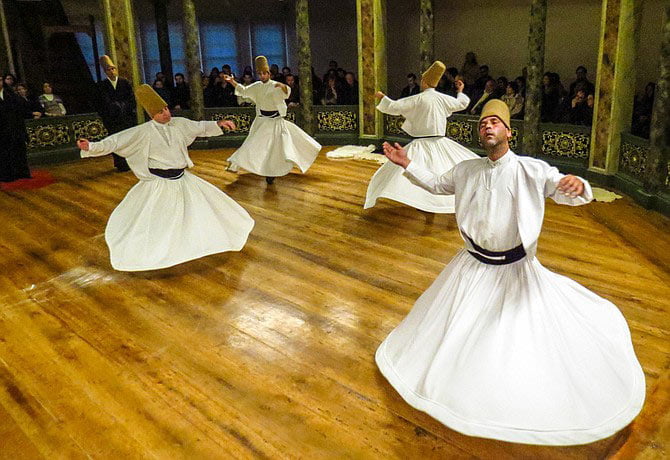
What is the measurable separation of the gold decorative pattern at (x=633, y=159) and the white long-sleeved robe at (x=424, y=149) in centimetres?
191

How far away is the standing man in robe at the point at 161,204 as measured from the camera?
4.45 metres

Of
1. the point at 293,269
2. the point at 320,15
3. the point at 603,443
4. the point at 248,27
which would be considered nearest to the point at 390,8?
the point at 320,15

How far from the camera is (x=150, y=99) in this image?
14.5 feet

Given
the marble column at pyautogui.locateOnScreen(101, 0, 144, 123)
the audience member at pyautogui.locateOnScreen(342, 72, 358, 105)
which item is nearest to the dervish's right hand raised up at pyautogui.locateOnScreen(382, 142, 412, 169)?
the marble column at pyautogui.locateOnScreen(101, 0, 144, 123)

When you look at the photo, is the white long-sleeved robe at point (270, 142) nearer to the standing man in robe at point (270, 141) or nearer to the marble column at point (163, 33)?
the standing man in robe at point (270, 141)

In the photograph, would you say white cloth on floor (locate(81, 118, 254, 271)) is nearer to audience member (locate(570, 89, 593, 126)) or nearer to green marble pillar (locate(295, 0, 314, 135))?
audience member (locate(570, 89, 593, 126))

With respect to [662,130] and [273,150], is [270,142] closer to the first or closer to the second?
[273,150]

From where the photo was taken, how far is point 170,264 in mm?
4449

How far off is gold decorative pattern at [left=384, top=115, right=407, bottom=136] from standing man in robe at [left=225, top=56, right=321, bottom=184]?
7.81 ft

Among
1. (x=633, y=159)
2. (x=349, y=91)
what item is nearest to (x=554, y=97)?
(x=633, y=159)

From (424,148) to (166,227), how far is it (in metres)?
2.58

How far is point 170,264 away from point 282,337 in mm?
1329

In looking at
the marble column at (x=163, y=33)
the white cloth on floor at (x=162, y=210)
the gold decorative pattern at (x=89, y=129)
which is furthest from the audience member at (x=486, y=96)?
the marble column at (x=163, y=33)

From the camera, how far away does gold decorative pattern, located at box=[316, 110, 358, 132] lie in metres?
9.81
